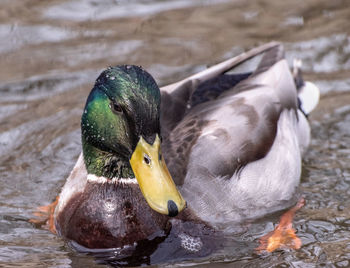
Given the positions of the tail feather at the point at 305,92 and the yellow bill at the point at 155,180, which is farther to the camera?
the tail feather at the point at 305,92

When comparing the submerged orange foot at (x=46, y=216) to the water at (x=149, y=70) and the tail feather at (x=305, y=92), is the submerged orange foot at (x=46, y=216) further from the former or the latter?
the tail feather at (x=305, y=92)

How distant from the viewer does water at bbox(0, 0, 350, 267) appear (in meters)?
5.50

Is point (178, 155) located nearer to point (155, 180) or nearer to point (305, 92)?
point (155, 180)

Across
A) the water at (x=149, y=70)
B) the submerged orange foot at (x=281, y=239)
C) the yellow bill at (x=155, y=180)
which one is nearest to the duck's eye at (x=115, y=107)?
the yellow bill at (x=155, y=180)

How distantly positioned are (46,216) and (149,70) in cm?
272

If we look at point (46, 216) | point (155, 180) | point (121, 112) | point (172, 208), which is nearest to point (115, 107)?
point (121, 112)

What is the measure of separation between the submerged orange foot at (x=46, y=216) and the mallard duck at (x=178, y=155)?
0.23 m

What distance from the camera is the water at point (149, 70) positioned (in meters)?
5.50

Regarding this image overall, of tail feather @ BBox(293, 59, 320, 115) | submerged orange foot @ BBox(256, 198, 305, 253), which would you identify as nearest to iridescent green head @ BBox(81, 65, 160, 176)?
submerged orange foot @ BBox(256, 198, 305, 253)

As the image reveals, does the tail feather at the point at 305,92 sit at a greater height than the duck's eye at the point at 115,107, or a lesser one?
lesser

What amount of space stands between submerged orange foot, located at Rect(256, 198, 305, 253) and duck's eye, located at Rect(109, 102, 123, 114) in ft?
4.79

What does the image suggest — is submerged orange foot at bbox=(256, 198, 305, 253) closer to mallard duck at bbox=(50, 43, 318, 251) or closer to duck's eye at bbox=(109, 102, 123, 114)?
mallard duck at bbox=(50, 43, 318, 251)

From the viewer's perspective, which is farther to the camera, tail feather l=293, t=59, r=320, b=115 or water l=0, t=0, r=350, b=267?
tail feather l=293, t=59, r=320, b=115

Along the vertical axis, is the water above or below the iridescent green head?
below
